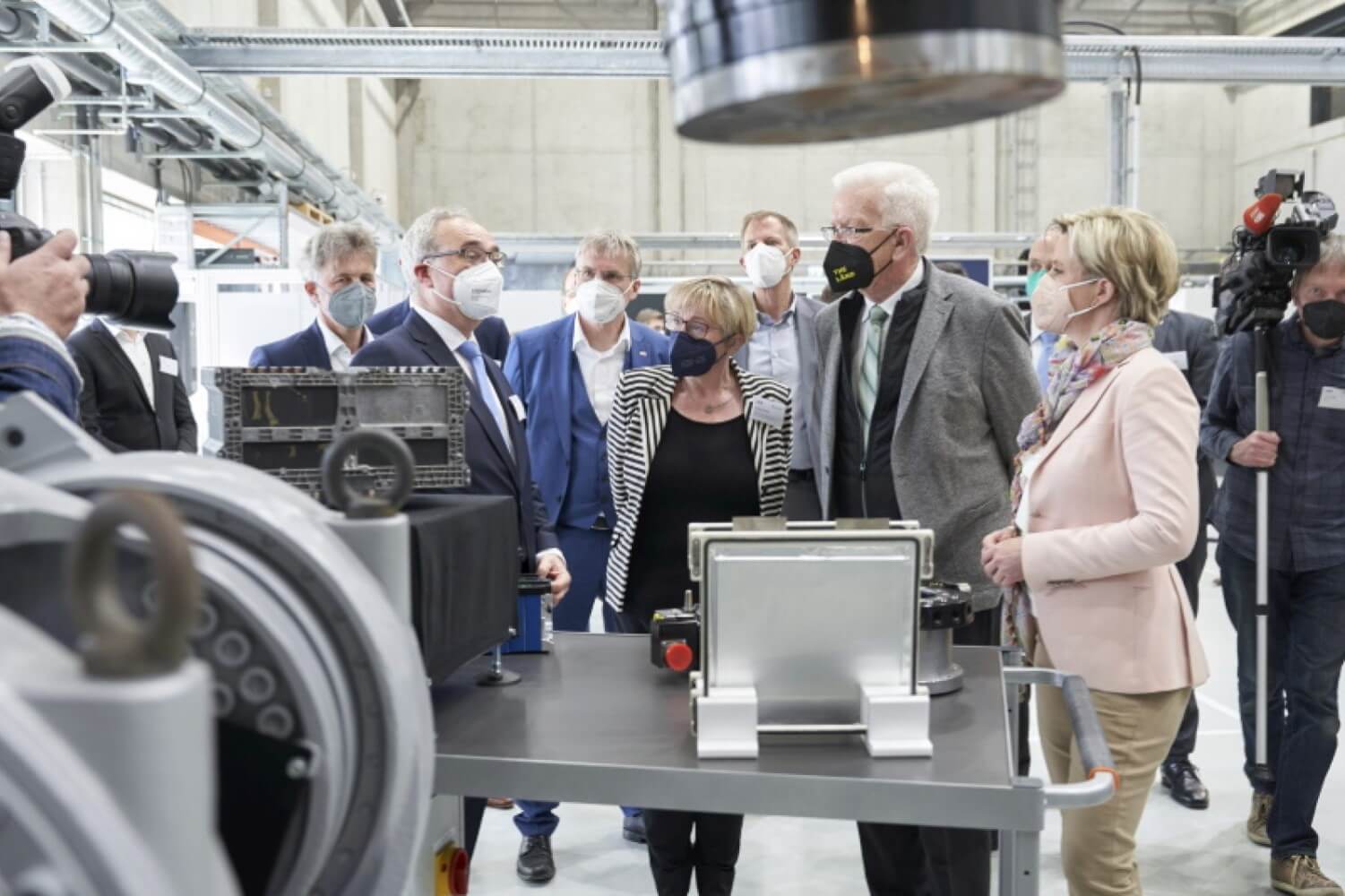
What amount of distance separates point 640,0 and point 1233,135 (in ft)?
21.5

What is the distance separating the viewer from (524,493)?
2.21m

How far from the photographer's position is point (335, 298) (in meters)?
3.07

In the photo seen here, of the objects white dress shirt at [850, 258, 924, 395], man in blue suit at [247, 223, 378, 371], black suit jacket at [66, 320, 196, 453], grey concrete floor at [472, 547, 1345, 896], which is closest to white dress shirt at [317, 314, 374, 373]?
man in blue suit at [247, 223, 378, 371]

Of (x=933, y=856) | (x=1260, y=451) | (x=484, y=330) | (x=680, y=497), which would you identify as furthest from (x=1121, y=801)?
(x=484, y=330)

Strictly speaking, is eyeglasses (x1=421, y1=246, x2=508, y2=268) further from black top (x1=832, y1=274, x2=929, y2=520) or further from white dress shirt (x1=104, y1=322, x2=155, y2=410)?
white dress shirt (x1=104, y1=322, x2=155, y2=410)

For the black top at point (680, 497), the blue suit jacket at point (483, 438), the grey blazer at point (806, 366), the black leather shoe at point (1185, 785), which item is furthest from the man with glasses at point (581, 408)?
the black leather shoe at point (1185, 785)

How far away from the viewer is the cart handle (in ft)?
4.20

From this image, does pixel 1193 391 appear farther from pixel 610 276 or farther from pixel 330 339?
pixel 330 339

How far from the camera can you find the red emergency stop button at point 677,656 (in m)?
A: 1.62

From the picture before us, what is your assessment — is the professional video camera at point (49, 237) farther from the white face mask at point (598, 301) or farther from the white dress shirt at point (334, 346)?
the white face mask at point (598, 301)

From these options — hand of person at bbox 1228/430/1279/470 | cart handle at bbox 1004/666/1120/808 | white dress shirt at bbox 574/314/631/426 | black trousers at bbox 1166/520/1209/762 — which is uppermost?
white dress shirt at bbox 574/314/631/426

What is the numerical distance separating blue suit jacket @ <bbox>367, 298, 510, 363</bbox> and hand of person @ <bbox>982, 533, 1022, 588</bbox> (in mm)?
1955

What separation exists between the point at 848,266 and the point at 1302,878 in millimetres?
1628

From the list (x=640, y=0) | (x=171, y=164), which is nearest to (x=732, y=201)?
(x=640, y=0)
